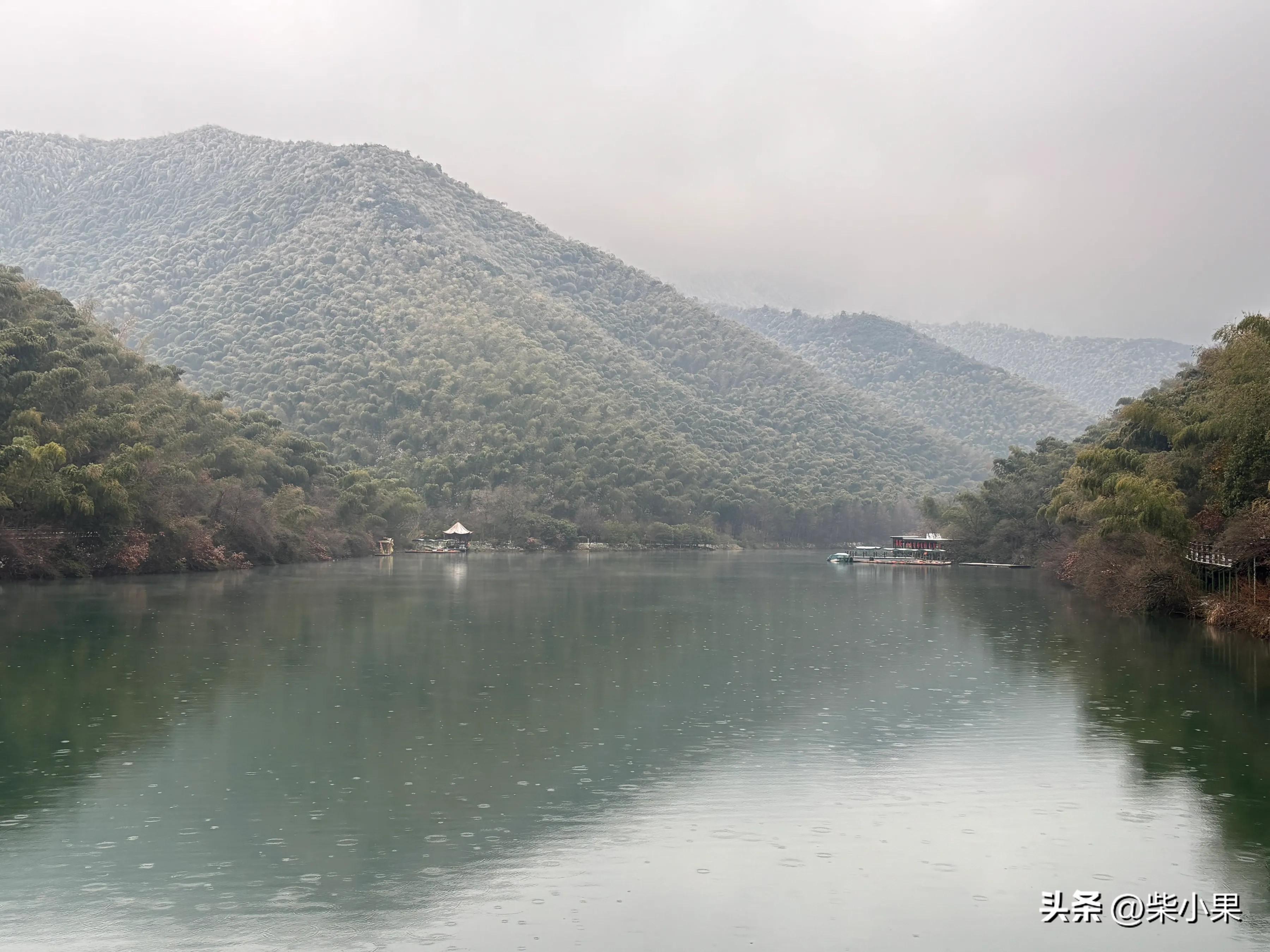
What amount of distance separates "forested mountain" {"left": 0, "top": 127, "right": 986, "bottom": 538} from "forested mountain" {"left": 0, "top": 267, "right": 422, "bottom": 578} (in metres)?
31.0

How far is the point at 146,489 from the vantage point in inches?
2301

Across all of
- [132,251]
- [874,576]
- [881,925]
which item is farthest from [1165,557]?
[132,251]

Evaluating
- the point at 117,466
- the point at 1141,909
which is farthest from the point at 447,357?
the point at 1141,909

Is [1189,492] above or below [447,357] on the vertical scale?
below

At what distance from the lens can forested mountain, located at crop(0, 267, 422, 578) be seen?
52.4m

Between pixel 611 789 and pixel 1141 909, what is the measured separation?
6892mm

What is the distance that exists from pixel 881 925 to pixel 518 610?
114ft

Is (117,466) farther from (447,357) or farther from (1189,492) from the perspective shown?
(447,357)

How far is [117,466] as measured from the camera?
5409 cm

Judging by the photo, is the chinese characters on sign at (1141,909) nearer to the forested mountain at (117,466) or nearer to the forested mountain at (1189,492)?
the forested mountain at (1189,492)

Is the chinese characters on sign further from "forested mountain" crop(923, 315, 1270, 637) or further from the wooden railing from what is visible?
the wooden railing

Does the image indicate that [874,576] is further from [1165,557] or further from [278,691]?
[278,691]

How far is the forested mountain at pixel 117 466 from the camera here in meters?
52.4

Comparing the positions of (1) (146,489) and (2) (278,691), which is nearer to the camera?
(2) (278,691)
